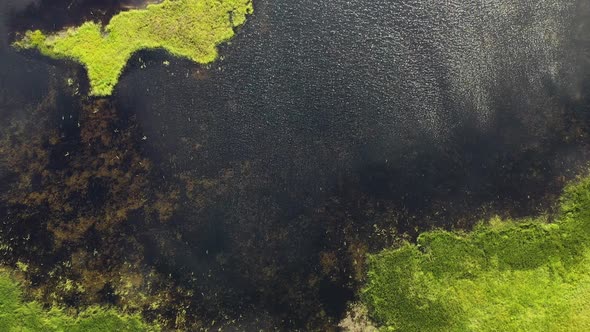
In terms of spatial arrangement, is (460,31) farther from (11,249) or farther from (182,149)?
(11,249)

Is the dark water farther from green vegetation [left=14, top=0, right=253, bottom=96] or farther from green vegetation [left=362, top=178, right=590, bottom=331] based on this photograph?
green vegetation [left=362, top=178, right=590, bottom=331]

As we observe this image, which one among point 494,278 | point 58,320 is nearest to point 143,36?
point 58,320

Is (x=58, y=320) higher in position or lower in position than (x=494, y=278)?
higher

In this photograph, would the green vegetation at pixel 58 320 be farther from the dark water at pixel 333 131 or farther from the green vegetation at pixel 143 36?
the green vegetation at pixel 143 36

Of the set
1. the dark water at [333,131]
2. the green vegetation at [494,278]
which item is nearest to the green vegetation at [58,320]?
the dark water at [333,131]

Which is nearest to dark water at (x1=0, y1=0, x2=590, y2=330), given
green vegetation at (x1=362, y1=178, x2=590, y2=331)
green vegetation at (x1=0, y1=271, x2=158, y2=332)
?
green vegetation at (x1=362, y1=178, x2=590, y2=331)

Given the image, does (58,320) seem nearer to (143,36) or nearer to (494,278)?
(143,36)

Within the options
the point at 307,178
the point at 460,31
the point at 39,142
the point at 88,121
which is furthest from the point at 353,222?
the point at 39,142
